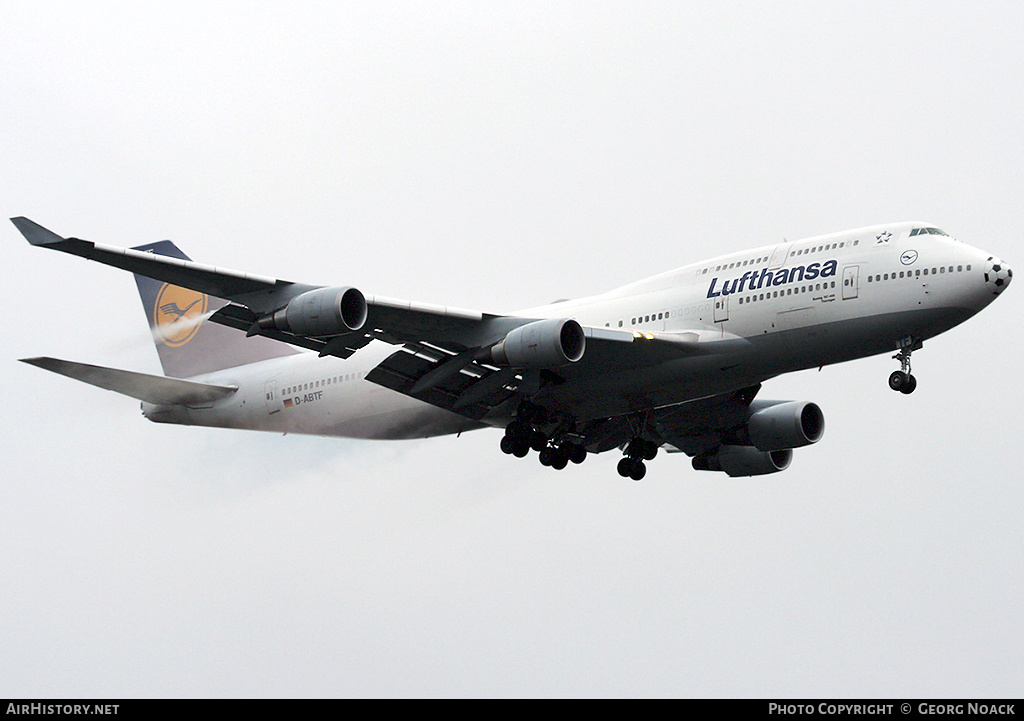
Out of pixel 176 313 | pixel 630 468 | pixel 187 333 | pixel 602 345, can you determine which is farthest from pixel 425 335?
pixel 176 313

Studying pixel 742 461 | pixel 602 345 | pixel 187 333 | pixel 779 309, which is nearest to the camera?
pixel 779 309

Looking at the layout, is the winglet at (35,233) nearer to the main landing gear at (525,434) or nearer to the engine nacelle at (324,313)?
the engine nacelle at (324,313)

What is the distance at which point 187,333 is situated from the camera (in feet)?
139

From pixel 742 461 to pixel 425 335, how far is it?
12531 millimetres

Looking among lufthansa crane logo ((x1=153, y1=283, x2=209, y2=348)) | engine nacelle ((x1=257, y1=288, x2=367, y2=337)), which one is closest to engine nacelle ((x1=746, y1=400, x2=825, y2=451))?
engine nacelle ((x1=257, y1=288, x2=367, y2=337))

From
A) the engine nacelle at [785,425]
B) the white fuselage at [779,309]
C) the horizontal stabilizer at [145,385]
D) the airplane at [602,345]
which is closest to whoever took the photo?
the airplane at [602,345]

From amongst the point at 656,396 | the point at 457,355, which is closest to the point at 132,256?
the point at 457,355

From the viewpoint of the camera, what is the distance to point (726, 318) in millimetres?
31312

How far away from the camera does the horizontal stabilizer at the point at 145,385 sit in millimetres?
32844

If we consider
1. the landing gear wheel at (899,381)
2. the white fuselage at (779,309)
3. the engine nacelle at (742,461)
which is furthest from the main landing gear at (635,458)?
the landing gear wheel at (899,381)

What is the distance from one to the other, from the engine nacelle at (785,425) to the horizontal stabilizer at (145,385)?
51.9 feet

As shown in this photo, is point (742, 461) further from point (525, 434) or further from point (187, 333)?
point (187, 333)
